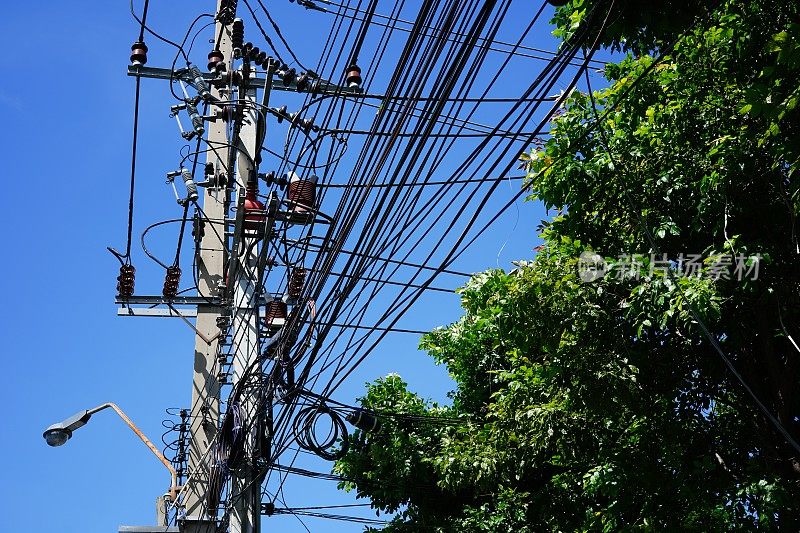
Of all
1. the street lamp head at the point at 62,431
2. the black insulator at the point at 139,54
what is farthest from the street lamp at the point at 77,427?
the black insulator at the point at 139,54

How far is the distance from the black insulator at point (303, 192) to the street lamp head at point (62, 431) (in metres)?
3.07

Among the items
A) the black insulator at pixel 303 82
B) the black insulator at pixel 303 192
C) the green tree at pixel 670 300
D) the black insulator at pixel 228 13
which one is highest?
the black insulator at pixel 228 13

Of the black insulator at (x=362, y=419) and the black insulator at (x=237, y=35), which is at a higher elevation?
the black insulator at (x=237, y=35)

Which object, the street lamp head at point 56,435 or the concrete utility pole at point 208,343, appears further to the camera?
the street lamp head at point 56,435

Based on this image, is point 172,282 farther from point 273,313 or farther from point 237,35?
point 237,35

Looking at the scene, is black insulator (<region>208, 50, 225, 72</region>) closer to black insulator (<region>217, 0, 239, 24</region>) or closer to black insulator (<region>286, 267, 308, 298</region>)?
black insulator (<region>217, 0, 239, 24</region>)

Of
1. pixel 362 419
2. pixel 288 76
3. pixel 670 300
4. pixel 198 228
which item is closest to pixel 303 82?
pixel 288 76

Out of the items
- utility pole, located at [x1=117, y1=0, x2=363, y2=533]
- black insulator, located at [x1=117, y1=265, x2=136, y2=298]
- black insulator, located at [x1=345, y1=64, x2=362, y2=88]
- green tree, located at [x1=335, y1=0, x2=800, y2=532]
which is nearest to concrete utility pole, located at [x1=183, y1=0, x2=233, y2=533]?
utility pole, located at [x1=117, y1=0, x2=363, y2=533]

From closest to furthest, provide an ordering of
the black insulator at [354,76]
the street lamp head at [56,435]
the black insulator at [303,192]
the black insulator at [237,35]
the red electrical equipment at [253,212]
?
the black insulator at [354,76]
the black insulator at [303,192]
the red electrical equipment at [253,212]
the street lamp head at [56,435]
the black insulator at [237,35]

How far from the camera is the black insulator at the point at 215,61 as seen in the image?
9.90 meters

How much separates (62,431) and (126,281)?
201 cm

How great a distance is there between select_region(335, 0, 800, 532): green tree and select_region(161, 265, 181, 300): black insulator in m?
3.43

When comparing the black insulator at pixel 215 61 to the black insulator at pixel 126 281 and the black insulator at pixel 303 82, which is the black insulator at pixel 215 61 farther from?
the black insulator at pixel 126 281

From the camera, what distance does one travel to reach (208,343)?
396 inches
